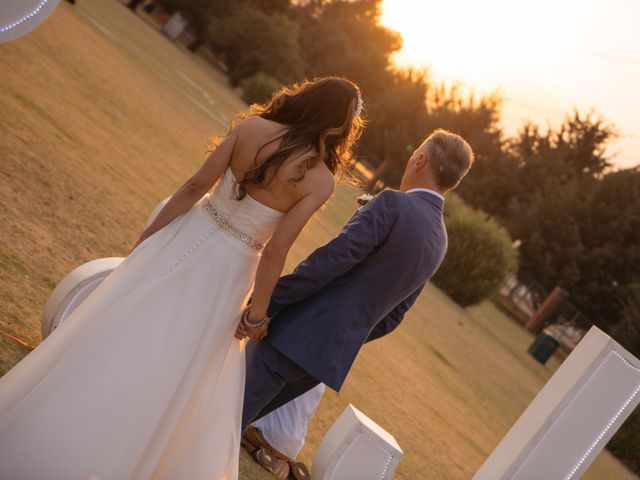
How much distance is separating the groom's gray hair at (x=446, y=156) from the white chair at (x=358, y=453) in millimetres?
1686

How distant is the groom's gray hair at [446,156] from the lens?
4.65 metres

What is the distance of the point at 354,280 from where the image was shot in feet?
15.1

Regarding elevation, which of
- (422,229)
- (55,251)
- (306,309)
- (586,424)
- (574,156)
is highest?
(574,156)

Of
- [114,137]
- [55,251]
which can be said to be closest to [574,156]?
[114,137]

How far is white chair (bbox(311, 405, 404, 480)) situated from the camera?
17.9 ft

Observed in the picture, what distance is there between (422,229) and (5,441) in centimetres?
225

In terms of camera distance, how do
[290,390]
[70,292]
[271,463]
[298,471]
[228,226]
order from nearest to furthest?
[228,226], [290,390], [70,292], [271,463], [298,471]

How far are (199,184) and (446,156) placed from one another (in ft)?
4.34

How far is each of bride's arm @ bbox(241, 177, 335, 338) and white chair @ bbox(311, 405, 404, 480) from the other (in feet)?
4.89

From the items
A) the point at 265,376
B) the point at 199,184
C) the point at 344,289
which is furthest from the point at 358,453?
the point at 199,184

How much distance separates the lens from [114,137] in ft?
47.2

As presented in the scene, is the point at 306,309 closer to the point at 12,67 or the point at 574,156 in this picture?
the point at 12,67

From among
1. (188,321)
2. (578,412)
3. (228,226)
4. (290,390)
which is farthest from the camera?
(290,390)

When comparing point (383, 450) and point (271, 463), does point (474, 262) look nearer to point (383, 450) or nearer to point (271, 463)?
point (271, 463)
